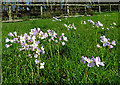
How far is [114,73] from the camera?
1372mm

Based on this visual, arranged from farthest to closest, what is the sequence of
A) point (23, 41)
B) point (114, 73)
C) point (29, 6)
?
1. point (29, 6)
2. point (23, 41)
3. point (114, 73)

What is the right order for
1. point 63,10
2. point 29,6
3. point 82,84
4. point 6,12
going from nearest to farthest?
point 82,84
point 6,12
point 29,6
point 63,10

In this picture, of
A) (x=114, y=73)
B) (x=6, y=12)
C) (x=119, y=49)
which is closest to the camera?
(x=114, y=73)

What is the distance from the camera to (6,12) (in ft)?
38.4

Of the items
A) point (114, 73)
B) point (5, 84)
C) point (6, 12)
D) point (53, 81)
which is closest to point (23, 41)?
point (5, 84)

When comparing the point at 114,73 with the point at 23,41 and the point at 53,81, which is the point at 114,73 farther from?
the point at 23,41

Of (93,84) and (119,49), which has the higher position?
(119,49)

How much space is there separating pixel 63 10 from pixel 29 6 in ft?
13.2

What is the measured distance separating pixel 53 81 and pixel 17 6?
12.4 metres

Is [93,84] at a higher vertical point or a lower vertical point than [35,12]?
lower

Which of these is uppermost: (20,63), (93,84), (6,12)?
(6,12)

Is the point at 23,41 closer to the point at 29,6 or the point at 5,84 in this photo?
the point at 5,84

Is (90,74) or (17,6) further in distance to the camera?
(17,6)

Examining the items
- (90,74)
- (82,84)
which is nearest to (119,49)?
(90,74)
